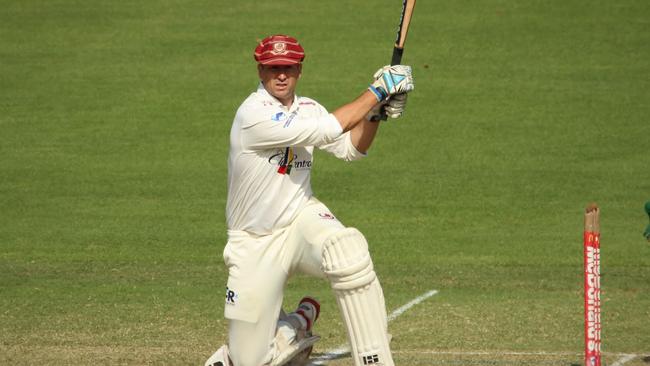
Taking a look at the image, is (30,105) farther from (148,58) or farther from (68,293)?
(68,293)

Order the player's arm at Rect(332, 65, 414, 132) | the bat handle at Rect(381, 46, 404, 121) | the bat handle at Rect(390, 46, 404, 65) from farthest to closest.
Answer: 1. the bat handle at Rect(390, 46, 404, 65)
2. the bat handle at Rect(381, 46, 404, 121)
3. the player's arm at Rect(332, 65, 414, 132)

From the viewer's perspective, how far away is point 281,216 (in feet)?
24.3

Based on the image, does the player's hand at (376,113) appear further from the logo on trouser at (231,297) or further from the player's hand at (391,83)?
the logo on trouser at (231,297)

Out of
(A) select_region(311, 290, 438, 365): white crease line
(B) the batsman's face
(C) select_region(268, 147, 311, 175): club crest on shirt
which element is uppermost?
(B) the batsman's face

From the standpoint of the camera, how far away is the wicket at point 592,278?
6.95m

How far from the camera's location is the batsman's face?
294 inches

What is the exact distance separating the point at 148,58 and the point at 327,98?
357 centimetres

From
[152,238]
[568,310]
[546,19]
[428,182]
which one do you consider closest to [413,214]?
[428,182]

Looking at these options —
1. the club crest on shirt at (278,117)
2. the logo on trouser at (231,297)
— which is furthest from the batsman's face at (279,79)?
the logo on trouser at (231,297)

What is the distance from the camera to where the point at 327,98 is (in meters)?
17.7

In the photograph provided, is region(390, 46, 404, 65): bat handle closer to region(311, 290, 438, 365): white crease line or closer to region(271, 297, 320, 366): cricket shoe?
region(271, 297, 320, 366): cricket shoe

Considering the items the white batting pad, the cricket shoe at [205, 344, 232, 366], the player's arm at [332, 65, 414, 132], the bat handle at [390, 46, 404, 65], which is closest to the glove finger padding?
the player's arm at [332, 65, 414, 132]

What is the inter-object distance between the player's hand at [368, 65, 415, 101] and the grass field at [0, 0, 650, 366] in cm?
215

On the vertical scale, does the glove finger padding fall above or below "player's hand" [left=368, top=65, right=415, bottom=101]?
below
